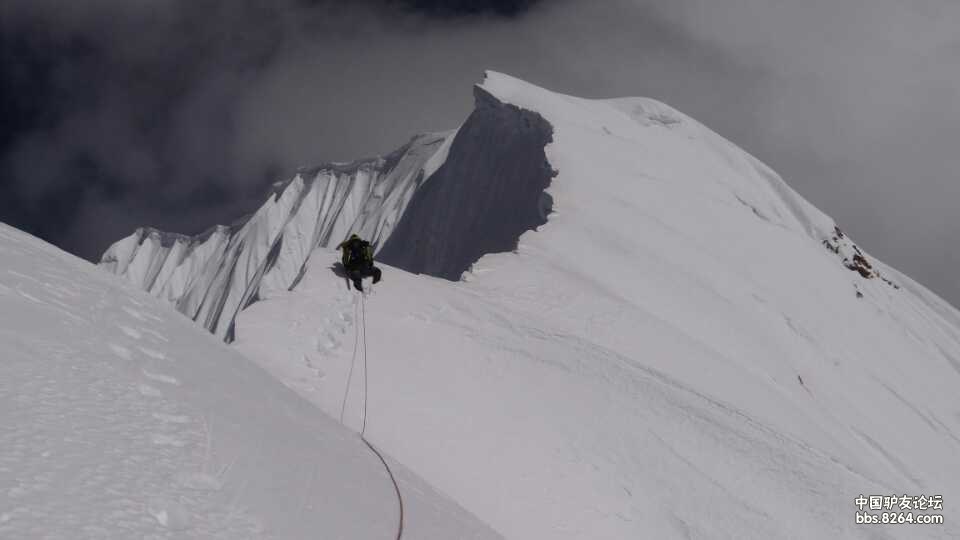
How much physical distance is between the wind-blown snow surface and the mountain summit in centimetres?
4

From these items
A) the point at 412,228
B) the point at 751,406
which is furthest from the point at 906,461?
the point at 412,228

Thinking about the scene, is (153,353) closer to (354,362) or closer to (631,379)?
(354,362)

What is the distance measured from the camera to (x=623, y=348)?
1000 centimetres

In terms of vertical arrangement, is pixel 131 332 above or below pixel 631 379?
below

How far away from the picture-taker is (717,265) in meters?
16.7

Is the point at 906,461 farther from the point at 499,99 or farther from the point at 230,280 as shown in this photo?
the point at 230,280

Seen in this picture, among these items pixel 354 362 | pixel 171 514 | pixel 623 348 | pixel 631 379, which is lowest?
pixel 171 514

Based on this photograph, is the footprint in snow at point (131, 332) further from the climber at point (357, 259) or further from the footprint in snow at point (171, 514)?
the climber at point (357, 259)

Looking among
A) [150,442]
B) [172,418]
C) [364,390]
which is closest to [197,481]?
[150,442]

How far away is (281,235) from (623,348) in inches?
1975

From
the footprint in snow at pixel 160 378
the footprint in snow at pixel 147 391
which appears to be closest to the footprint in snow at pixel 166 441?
the footprint in snow at pixel 147 391

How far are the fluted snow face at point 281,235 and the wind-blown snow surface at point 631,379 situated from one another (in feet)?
→ 88.8

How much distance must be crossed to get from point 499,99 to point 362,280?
16.5 meters

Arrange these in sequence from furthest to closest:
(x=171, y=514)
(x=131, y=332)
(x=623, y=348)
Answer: (x=623, y=348), (x=131, y=332), (x=171, y=514)
